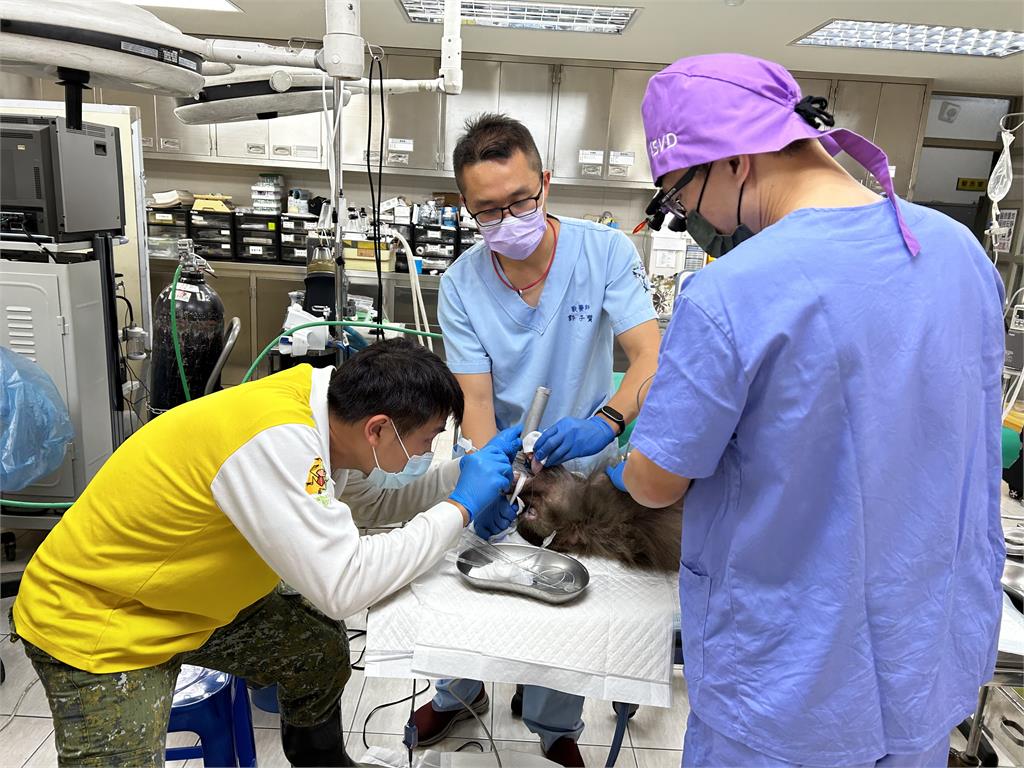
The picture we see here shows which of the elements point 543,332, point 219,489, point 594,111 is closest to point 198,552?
point 219,489

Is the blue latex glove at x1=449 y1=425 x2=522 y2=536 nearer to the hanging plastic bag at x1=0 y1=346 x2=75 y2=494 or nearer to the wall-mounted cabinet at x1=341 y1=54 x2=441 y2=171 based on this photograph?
the hanging plastic bag at x1=0 y1=346 x2=75 y2=494

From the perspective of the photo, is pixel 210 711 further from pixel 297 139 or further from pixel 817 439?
pixel 297 139

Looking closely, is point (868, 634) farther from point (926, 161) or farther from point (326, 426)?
point (926, 161)

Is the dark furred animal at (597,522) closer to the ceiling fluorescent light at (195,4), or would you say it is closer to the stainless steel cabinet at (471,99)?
the ceiling fluorescent light at (195,4)

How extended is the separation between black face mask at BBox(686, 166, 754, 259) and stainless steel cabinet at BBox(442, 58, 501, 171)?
4862 millimetres

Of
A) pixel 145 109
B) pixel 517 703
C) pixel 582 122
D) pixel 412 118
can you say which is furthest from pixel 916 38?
pixel 145 109

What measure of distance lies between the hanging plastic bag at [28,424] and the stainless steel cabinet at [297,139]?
367 centimetres

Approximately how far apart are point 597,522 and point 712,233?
667 mm

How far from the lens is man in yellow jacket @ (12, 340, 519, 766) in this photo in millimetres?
1162

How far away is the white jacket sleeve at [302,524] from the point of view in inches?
45.0

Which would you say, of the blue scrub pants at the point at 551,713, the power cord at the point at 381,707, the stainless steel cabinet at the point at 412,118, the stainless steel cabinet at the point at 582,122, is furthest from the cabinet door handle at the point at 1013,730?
the stainless steel cabinet at the point at 412,118

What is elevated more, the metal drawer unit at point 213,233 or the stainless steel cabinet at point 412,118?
the stainless steel cabinet at point 412,118

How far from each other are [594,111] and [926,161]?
3263 mm

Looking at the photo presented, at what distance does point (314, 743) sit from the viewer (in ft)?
5.29
